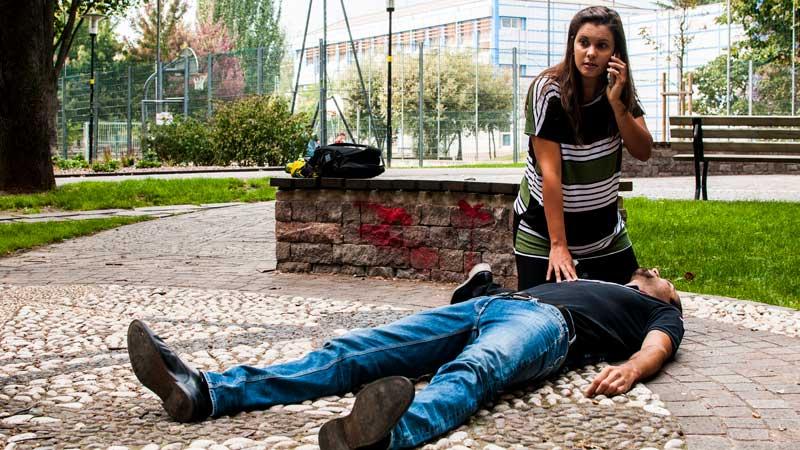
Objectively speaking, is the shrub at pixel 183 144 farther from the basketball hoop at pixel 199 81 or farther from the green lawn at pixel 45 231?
the green lawn at pixel 45 231

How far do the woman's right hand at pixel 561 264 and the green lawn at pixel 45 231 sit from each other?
6401 millimetres

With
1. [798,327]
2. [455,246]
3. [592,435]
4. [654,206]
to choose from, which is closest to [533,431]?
[592,435]

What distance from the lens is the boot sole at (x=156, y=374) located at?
3758 mm

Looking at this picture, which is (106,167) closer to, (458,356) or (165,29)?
(458,356)

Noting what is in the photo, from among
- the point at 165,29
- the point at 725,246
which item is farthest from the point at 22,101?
the point at 165,29

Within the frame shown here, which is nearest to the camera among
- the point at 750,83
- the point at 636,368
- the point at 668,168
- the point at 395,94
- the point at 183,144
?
the point at 636,368

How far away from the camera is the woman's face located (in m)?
4.67

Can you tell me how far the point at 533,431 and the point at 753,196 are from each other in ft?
36.2

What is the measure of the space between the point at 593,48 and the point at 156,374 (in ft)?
7.59

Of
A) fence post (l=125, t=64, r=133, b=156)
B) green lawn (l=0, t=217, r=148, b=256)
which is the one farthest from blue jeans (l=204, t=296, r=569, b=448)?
fence post (l=125, t=64, r=133, b=156)

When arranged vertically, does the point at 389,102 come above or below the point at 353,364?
above

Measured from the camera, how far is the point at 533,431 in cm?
371

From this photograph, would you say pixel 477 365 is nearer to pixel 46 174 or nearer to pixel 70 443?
pixel 70 443

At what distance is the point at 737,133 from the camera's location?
14516mm
